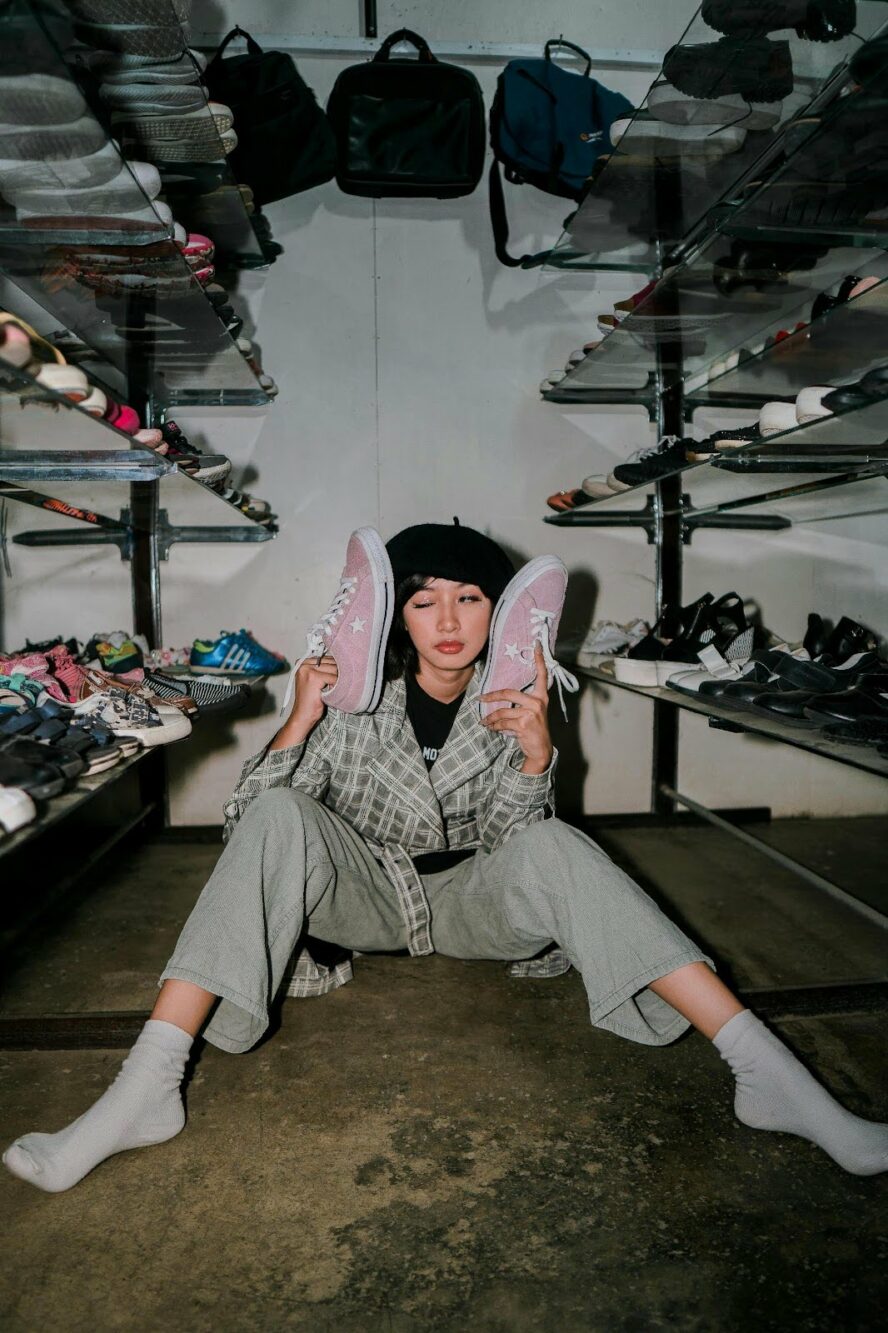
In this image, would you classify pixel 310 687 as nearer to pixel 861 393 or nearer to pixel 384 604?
pixel 384 604

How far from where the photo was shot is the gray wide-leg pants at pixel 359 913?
5.43ft

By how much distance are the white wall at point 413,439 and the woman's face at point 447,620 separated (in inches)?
68.7

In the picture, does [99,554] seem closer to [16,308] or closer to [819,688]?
[16,308]

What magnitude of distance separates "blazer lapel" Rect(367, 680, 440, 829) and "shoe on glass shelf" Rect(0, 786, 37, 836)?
0.88m

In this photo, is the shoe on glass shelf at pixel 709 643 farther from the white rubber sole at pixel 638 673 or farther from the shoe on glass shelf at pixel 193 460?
the shoe on glass shelf at pixel 193 460

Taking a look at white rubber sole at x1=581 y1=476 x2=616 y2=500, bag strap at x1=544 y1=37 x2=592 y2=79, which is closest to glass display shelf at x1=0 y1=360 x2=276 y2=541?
white rubber sole at x1=581 y1=476 x2=616 y2=500

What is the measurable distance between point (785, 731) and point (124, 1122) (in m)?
1.59

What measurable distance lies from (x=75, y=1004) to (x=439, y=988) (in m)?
0.95

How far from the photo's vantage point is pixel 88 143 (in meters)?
1.63

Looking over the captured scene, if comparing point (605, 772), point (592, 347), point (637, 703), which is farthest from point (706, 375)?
point (605, 772)

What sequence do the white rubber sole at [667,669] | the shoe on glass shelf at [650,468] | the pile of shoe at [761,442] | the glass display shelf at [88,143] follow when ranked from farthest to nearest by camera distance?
the white rubber sole at [667,669], the shoe on glass shelf at [650,468], the pile of shoe at [761,442], the glass display shelf at [88,143]

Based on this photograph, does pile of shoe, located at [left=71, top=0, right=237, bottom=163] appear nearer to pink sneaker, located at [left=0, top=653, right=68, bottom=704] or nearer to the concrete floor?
pink sneaker, located at [left=0, top=653, right=68, bottom=704]

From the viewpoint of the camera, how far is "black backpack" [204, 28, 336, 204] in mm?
3135

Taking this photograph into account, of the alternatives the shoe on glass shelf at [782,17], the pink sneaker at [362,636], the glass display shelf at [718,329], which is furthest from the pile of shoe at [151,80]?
the glass display shelf at [718,329]
